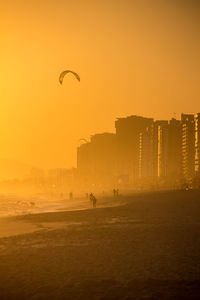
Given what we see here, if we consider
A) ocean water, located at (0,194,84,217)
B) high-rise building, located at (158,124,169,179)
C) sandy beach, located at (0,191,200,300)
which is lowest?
ocean water, located at (0,194,84,217)

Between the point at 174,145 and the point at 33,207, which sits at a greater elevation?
the point at 174,145

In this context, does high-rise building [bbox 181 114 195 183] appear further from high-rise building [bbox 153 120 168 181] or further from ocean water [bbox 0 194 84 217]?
ocean water [bbox 0 194 84 217]

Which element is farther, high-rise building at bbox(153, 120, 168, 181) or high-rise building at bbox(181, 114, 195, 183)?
high-rise building at bbox(153, 120, 168, 181)

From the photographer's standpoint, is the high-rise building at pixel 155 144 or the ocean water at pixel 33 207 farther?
the high-rise building at pixel 155 144

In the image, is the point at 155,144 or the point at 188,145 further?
the point at 155,144

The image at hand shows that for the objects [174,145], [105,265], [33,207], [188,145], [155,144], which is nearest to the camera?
[105,265]

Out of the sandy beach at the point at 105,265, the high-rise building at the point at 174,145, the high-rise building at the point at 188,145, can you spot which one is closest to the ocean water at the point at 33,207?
the sandy beach at the point at 105,265

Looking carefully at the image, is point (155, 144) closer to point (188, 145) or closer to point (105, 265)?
point (188, 145)

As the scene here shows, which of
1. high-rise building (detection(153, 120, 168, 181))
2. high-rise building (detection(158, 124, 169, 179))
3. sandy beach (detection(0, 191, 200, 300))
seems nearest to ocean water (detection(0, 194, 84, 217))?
sandy beach (detection(0, 191, 200, 300))

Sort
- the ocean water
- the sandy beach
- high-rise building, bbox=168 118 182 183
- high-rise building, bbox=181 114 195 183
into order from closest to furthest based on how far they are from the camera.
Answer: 1. the sandy beach
2. the ocean water
3. high-rise building, bbox=181 114 195 183
4. high-rise building, bbox=168 118 182 183

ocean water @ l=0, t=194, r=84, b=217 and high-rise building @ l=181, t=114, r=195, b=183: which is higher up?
high-rise building @ l=181, t=114, r=195, b=183

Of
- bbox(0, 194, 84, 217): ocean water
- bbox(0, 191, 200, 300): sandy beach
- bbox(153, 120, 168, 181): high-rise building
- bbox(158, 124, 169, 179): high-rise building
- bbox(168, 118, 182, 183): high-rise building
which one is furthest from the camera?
bbox(153, 120, 168, 181): high-rise building

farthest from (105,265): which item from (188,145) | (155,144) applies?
(155,144)

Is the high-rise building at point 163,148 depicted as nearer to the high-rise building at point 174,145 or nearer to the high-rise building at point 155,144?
the high-rise building at point 174,145
